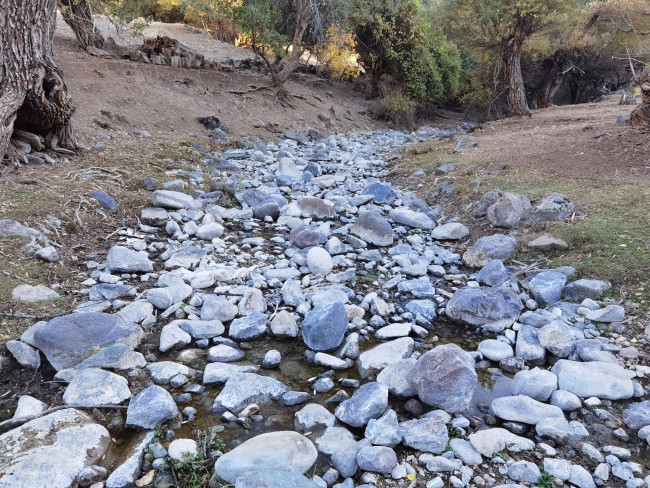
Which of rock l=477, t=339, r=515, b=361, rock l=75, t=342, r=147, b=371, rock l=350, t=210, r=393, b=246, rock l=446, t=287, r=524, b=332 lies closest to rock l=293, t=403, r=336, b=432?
rock l=75, t=342, r=147, b=371

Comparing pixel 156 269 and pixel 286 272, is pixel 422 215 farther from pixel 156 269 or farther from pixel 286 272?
Result: pixel 156 269

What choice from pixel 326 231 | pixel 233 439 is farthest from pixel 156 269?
pixel 233 439

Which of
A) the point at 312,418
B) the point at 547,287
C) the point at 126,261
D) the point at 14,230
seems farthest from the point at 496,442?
the point at 14,230

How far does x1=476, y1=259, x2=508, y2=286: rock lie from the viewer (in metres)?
4.29

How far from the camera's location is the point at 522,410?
8.91ft

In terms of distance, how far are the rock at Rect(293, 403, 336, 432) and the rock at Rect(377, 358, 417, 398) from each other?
418 millimetres

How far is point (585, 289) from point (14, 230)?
14.9 ft

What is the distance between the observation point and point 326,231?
5441 millimetres

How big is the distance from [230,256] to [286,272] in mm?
670

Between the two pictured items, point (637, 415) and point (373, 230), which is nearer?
point (637, 415)

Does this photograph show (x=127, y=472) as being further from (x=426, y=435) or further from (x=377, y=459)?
(x=426, y=435)

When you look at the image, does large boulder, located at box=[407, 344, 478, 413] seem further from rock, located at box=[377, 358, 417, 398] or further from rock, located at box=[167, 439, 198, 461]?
rock, located at box=[167, 439, 198, 461]

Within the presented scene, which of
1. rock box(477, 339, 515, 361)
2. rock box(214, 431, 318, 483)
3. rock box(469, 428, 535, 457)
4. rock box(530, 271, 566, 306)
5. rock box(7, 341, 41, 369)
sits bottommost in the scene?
rock box(7, 341, 41, 369)

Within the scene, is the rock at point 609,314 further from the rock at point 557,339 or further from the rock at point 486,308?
the rock at point 486,308
